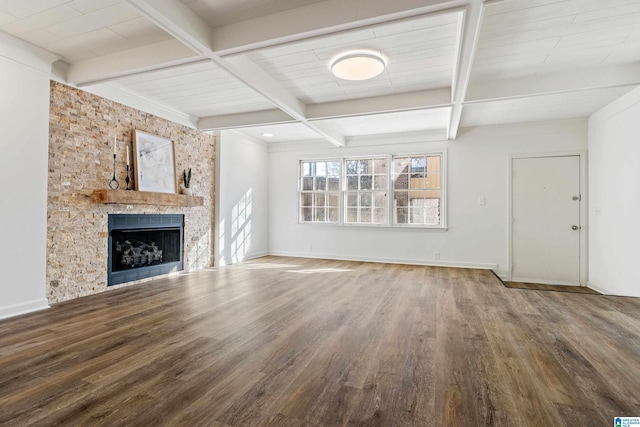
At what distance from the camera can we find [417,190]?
6.25 m

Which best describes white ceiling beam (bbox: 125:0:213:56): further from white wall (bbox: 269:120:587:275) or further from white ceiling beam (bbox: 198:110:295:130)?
white wall (bbox: 269:120:587:275)

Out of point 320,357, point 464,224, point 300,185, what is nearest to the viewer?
point 320,357

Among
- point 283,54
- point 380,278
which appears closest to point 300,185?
point 380,278

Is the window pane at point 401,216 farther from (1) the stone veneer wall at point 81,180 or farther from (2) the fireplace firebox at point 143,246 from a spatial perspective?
(1) the stone veneer wall at point 81,180

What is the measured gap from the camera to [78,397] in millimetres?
1700

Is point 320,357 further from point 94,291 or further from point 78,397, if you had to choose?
point 94,291

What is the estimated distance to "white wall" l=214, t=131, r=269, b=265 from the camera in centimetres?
591

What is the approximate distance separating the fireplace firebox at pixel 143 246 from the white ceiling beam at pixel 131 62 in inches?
68.1

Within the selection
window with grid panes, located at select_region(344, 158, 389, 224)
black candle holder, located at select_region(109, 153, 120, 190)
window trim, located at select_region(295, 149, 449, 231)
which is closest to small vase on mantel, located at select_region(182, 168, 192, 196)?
black candle holder, located at select_region(109, 153, 120, 190)

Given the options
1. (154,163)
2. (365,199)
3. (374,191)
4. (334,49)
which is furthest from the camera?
(365,199)

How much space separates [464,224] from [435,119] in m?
2.06

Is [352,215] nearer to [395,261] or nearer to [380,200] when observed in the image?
[380,200]

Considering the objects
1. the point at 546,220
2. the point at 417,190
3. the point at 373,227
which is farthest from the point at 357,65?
the point at 546,220

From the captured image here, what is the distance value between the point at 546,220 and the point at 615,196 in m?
1.13
